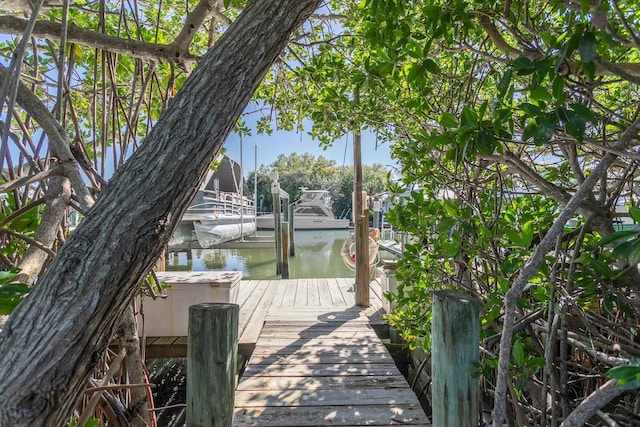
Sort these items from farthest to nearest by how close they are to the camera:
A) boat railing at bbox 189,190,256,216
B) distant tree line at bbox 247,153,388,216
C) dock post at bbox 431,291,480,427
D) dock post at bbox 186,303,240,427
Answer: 1. distant tree line at bbox 247,153,388,216
2. boat railing at bbox 189,190,256,216
3. dock post at bbox 186,303,240,427
4. dock post at bbox 431,291,480,427

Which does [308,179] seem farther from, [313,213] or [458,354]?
[458,354]

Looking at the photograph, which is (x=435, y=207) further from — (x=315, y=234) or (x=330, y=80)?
(x=315, y=234)

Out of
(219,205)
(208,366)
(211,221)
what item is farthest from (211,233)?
(208,366)

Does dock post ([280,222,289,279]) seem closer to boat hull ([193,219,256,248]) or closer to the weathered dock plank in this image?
boat hull ([193,219,256,248])

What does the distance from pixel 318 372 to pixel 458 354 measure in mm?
1621

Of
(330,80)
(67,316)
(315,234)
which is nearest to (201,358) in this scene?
(67,316)

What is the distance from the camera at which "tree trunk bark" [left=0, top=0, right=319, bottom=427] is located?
1.92ft

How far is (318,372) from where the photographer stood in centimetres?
229

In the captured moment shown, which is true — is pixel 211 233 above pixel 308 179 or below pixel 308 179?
below

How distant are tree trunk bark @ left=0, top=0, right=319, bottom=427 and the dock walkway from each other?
140cm

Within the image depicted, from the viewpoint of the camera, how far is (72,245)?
2.15ft

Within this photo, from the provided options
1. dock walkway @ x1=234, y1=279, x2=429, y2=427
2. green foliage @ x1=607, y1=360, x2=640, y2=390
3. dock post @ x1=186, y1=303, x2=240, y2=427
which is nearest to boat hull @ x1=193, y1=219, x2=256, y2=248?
dock walkway @ x1=234, y1=279, x2=429, y2=427

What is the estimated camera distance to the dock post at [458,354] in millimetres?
893

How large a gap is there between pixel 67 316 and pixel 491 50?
80.7 inches
